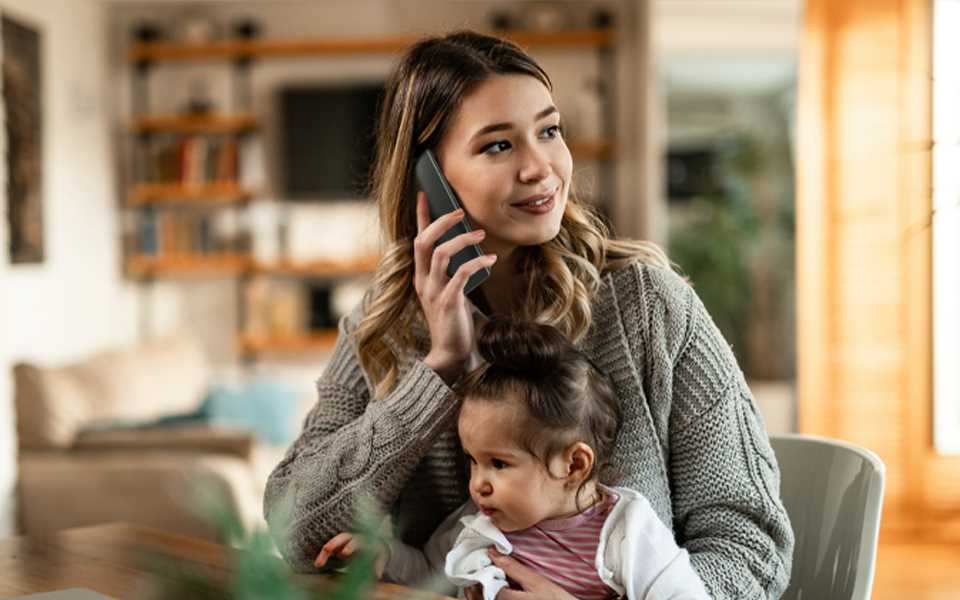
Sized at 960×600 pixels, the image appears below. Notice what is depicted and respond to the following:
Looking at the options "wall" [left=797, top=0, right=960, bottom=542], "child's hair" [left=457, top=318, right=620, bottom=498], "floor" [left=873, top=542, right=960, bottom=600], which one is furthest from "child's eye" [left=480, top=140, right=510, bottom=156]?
"wall" [left=797, top=0, right=960, bottom=542]

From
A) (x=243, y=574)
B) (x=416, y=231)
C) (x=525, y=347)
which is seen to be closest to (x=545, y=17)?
(x=416, y=231)

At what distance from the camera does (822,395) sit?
4.80 m

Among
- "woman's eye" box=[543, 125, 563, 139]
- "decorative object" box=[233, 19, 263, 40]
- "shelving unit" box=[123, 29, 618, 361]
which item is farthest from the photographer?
"decorative object" box=[233, 19, 263, 40]

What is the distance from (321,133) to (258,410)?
6.51ft

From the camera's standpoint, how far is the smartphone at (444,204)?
138cm

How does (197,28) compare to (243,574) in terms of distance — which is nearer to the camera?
(243,574)

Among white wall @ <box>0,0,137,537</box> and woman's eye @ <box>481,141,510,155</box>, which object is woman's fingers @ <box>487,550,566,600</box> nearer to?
woman's eye @ <box>481,141,510,155</box>

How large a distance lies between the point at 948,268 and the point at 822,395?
0.77m

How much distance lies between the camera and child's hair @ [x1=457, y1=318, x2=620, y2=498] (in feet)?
3.95

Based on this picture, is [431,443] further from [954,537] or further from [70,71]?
[70,71]

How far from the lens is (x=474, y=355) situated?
1413 mm

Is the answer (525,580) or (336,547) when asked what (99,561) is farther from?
(525,580)

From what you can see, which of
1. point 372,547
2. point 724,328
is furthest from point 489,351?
point 724,328

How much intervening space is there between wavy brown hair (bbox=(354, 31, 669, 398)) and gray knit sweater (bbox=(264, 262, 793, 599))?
4cm
